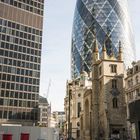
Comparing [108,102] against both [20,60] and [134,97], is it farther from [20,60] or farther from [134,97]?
[20,60]

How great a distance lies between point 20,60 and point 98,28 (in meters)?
66.1

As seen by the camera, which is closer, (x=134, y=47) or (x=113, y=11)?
(x=113, y=11)

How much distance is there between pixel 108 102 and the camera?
82.9 metres

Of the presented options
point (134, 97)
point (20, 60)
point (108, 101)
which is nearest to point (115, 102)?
point (108, 101)

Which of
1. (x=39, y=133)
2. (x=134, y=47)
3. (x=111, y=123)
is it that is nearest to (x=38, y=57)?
(x=111, y=123)

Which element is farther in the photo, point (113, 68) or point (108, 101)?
point (113, 68)

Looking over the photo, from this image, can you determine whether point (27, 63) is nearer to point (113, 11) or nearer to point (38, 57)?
point (38, 57)

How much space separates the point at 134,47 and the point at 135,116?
117869 mm

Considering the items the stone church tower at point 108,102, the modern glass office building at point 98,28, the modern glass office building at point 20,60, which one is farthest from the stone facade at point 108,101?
the modern glass office building at point 98,28

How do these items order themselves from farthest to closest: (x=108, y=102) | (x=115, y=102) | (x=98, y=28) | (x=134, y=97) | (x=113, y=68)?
(x=98, y=28) < (x=113, y=68) < (x=115, y=102) < (x=108, y=102) < (x=134, y=97)

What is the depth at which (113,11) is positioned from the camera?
15650 cm

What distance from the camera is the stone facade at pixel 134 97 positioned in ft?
203

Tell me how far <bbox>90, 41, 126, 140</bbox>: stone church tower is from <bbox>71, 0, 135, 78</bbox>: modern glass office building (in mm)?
61733

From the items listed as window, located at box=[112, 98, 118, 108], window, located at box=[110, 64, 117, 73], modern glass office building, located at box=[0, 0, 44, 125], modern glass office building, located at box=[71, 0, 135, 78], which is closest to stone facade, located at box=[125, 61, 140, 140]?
window, located at box=[112, 98, 118, 108]
